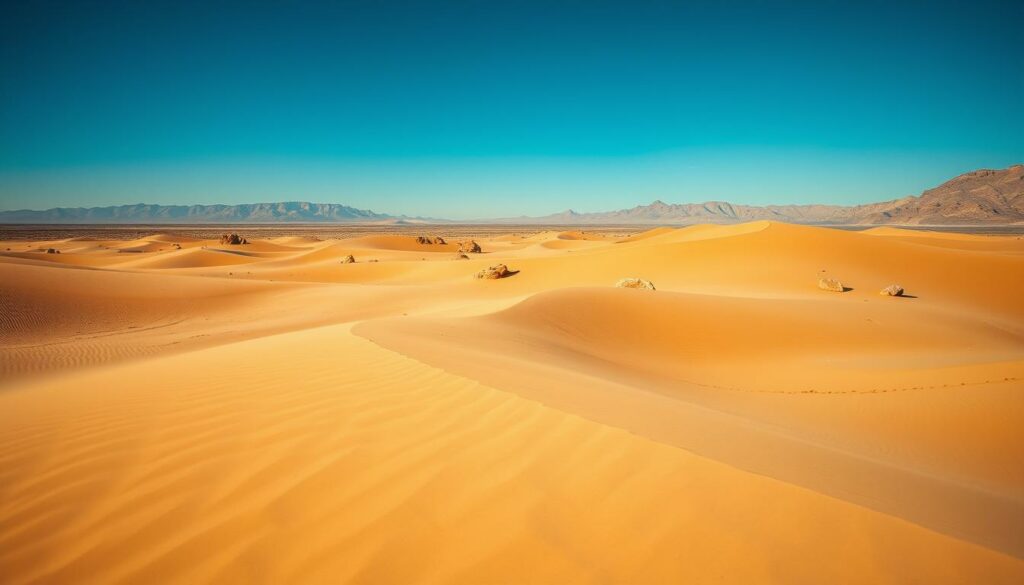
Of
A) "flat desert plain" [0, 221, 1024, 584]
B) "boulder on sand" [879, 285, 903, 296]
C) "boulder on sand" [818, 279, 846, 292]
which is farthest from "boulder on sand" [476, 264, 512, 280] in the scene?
"boulder on sand" [879, 285, 903, 296]

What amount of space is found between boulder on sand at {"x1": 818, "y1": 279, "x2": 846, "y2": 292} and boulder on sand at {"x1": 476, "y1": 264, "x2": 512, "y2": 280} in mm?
11529

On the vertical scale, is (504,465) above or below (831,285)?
above

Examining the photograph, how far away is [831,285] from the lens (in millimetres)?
14281

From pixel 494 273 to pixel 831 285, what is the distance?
39.4 ft

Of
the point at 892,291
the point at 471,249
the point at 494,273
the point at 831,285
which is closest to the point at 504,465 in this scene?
the point at 831,285

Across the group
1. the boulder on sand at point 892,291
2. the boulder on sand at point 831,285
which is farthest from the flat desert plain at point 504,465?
the boulder on sand at point 831,285

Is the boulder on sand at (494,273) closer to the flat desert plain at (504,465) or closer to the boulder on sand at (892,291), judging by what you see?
the flat desert plain at (504,465)

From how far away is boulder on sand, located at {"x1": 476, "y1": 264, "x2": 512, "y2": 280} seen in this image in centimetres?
1926

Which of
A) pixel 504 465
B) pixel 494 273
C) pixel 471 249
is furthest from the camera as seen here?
pixel 471 249

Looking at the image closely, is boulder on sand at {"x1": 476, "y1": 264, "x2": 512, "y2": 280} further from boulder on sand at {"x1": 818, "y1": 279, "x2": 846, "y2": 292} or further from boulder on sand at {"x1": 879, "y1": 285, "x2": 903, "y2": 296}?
boulder on sand at {"x1": 879, "y1": 285, "x2": 903, "y2": 296}

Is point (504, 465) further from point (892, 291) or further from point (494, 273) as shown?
point (494, 273)

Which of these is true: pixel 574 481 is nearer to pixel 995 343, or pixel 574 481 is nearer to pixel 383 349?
pixel 383 349

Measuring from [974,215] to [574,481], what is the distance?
161 meters

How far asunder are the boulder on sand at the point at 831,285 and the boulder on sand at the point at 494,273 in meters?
11.5
